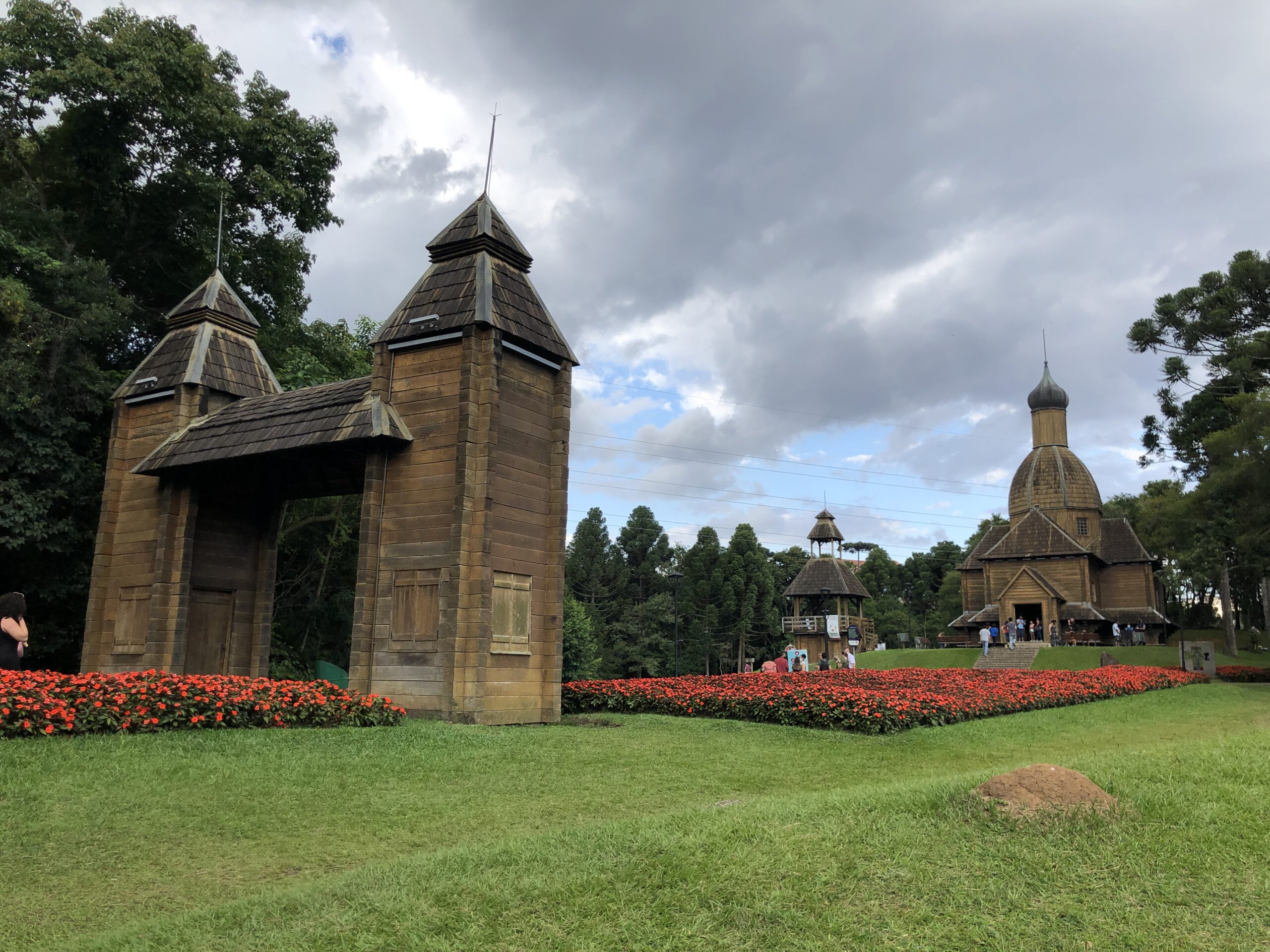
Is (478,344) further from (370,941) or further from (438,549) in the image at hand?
(370,941)

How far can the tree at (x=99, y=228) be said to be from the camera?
20031mm

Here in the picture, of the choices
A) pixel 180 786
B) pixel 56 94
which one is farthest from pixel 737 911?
pixel 56 94

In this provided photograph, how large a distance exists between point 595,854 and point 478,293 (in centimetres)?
1083

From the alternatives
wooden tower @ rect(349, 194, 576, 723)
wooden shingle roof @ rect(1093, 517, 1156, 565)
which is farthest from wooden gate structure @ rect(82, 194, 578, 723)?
wooden shingle roof @ rect(1093, 517, 1156, 565)

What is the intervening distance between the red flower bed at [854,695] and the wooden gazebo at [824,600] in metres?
25.2

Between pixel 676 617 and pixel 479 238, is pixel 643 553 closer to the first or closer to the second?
pixel 676 617

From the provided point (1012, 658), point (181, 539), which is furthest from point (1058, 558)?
point (181, 539)

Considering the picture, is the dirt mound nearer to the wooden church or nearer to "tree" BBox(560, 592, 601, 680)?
the wooden church

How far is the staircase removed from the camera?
37.0 metres

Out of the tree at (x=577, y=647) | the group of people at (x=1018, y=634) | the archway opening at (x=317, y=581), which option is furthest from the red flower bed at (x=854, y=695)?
the tree at (x=577, y=647)

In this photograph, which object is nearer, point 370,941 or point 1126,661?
point 370,941

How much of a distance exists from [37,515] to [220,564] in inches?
176

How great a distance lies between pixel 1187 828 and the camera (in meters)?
6.20

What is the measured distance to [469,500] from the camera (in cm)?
1414
